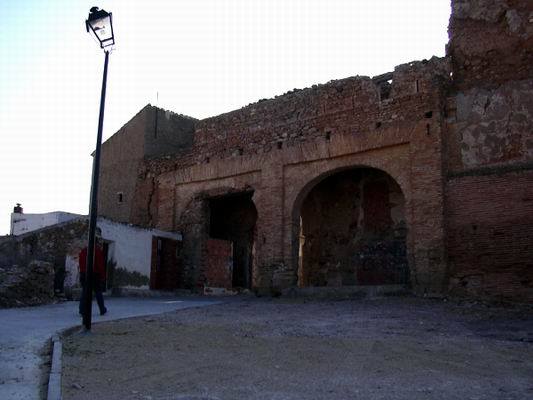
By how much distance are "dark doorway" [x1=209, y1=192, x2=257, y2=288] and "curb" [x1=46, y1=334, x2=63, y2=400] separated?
15.0 metres

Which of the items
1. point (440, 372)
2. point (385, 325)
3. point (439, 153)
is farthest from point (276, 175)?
point (440, 372)

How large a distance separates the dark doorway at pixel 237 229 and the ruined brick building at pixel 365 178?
5 cm

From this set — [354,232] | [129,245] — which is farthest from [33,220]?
[354,232]

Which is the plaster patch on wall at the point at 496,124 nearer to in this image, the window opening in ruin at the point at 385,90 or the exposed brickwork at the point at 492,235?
the exposed brickwork at the point at 492,235

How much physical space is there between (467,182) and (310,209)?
717cm

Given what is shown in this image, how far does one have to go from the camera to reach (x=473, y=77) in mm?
15266

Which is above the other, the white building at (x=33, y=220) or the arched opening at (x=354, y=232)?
the white building at (x=33, y=220)

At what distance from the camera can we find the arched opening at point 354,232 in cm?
1839

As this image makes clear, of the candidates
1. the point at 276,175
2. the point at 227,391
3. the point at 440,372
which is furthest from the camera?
the point at 276,175

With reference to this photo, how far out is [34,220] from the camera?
34656mm

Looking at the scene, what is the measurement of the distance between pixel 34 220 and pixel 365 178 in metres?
22.6

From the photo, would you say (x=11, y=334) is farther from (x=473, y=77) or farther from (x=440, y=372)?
(x=473, y=77)

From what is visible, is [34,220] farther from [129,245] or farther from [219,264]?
[129,245]

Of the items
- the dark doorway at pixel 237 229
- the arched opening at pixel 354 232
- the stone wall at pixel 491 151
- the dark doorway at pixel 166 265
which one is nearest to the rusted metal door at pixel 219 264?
→ the dark doorway at pixel 237 229
